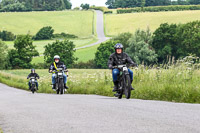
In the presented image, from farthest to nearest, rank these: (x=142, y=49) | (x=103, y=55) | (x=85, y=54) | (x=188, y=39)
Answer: (x=85, y=54)
(x=103, y=55)
(x=188, y=39)
(x=142, y=49)

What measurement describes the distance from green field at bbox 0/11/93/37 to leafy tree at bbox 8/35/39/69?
3311 cm

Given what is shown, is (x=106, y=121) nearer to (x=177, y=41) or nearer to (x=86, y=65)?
(x=177, y=41)

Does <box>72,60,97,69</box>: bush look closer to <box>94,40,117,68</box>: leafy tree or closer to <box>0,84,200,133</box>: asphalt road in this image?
<box>94,40,117,68</box>: leafy tree

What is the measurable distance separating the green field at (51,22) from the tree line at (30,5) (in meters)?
18.6

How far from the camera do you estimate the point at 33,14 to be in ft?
539

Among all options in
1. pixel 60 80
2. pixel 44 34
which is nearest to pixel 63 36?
pixel 44 34

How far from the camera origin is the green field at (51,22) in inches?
5236

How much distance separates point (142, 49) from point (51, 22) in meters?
74.1

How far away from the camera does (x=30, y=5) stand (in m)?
192

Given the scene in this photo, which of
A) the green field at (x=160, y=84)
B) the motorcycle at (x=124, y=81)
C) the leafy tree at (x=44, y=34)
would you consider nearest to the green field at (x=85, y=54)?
the leafy tree at (x=44, y=34)

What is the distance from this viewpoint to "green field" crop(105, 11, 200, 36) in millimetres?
121250

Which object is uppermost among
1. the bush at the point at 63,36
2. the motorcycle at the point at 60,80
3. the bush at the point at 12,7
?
the bush at the point at 12,7

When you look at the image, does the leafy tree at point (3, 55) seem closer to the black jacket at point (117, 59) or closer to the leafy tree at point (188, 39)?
the leafy tree at point (188, 39)

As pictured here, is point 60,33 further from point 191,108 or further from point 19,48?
point 191,108
